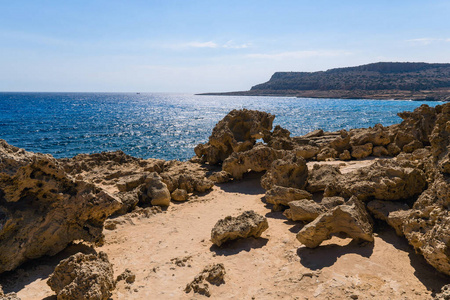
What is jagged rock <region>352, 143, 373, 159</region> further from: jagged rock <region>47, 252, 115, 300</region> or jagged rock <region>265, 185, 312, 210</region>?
jagged rock <region>47, 252, 115, 300</region>

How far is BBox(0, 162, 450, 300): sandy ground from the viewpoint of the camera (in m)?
5.11

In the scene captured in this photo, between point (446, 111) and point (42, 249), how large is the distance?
1021cm

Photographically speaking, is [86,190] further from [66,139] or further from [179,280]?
[66,139]

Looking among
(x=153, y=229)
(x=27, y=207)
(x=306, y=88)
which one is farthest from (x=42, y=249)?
(x=306, y=88)

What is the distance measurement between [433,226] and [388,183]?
193cm

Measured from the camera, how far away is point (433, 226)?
17.5 ft

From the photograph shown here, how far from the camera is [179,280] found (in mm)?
5824

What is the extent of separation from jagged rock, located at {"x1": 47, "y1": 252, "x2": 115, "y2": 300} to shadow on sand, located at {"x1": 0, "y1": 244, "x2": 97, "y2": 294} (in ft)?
1.51

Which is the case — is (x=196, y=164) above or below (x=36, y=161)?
below

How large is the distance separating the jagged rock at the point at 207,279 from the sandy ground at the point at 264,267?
4.0 inches

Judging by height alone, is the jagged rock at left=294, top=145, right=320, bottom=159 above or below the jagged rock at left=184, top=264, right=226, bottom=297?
above

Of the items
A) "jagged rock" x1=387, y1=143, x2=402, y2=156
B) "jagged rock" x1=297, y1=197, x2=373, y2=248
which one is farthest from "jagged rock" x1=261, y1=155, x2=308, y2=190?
"jagged rock" x1=387, y1=143, x2=402, y2=156

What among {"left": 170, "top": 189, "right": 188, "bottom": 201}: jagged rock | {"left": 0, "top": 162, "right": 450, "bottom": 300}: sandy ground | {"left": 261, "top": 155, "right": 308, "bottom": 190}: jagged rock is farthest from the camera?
{"left": 170, "top": 189, "right": 188, "bottom": 201}: jagged rock

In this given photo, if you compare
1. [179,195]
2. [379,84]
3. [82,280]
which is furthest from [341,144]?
[379,84]
